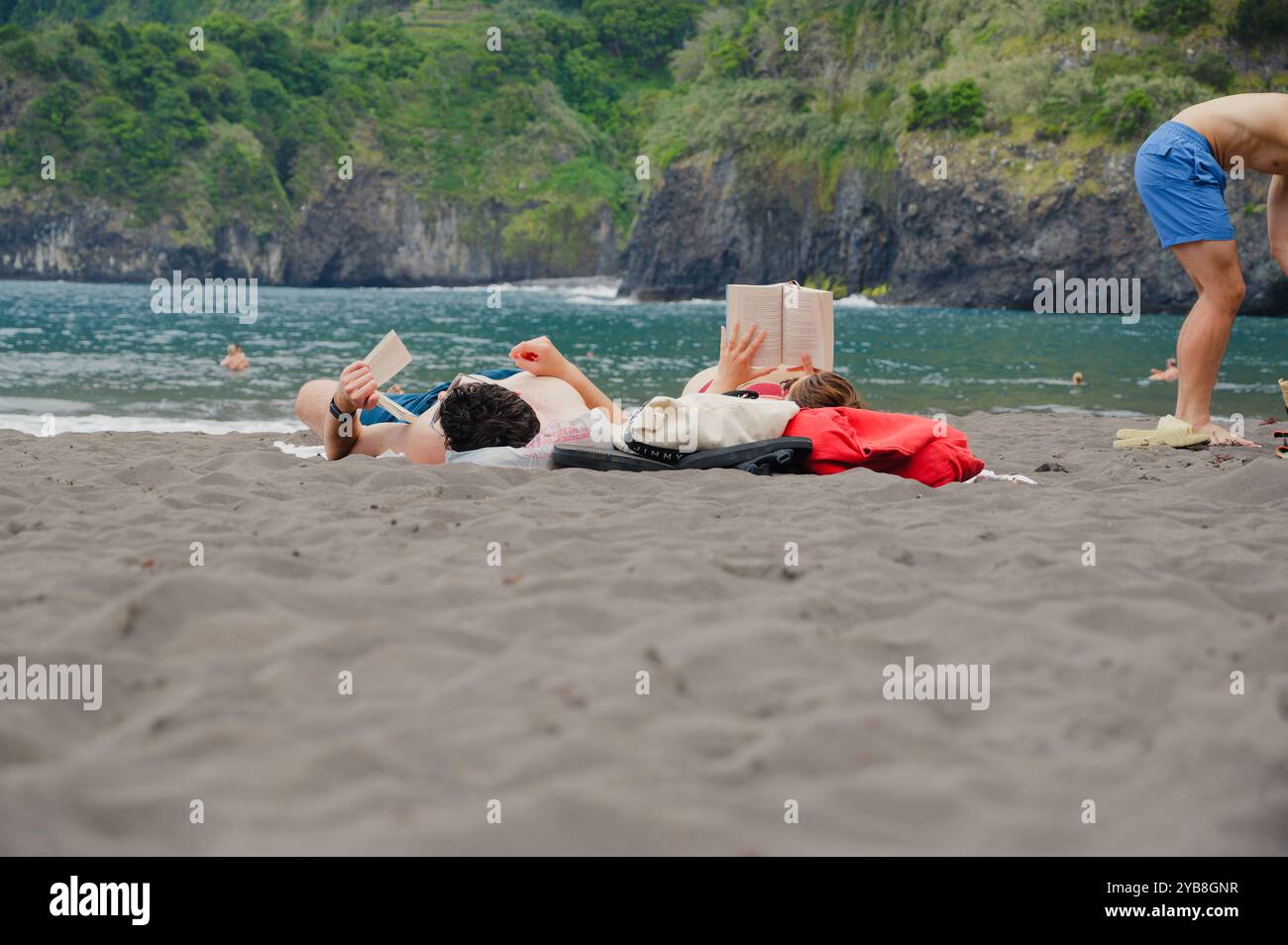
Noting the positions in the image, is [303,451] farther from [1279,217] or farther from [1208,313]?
[1279,217]

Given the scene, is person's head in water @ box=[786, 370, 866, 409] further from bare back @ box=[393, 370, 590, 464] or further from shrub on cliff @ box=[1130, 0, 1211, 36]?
shrub on cliff @ box=[1130, 0, 1211, 36]

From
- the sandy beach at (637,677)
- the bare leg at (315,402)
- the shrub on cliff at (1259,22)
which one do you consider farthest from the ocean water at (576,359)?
the shrub on cliff at (1259,22)

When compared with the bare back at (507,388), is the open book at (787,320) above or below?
above

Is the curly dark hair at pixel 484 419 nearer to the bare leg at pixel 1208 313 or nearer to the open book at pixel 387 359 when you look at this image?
the open book at pixel 387 359

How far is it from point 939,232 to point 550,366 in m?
47.8

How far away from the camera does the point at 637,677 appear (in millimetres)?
2523

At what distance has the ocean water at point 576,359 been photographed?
13.4 meters

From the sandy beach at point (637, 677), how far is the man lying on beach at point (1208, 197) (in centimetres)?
234

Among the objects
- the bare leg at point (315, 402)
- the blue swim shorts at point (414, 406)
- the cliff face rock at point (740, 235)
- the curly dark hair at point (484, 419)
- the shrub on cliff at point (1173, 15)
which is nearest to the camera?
the curly dark hair at point (484, 419)

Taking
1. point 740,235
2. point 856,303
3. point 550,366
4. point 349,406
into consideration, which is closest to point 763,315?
point 550,366

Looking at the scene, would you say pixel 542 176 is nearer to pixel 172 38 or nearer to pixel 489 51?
pixel 489 51

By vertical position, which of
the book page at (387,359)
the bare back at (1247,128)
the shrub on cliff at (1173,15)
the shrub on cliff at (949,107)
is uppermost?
the shrub on cliff at (1173,15)
